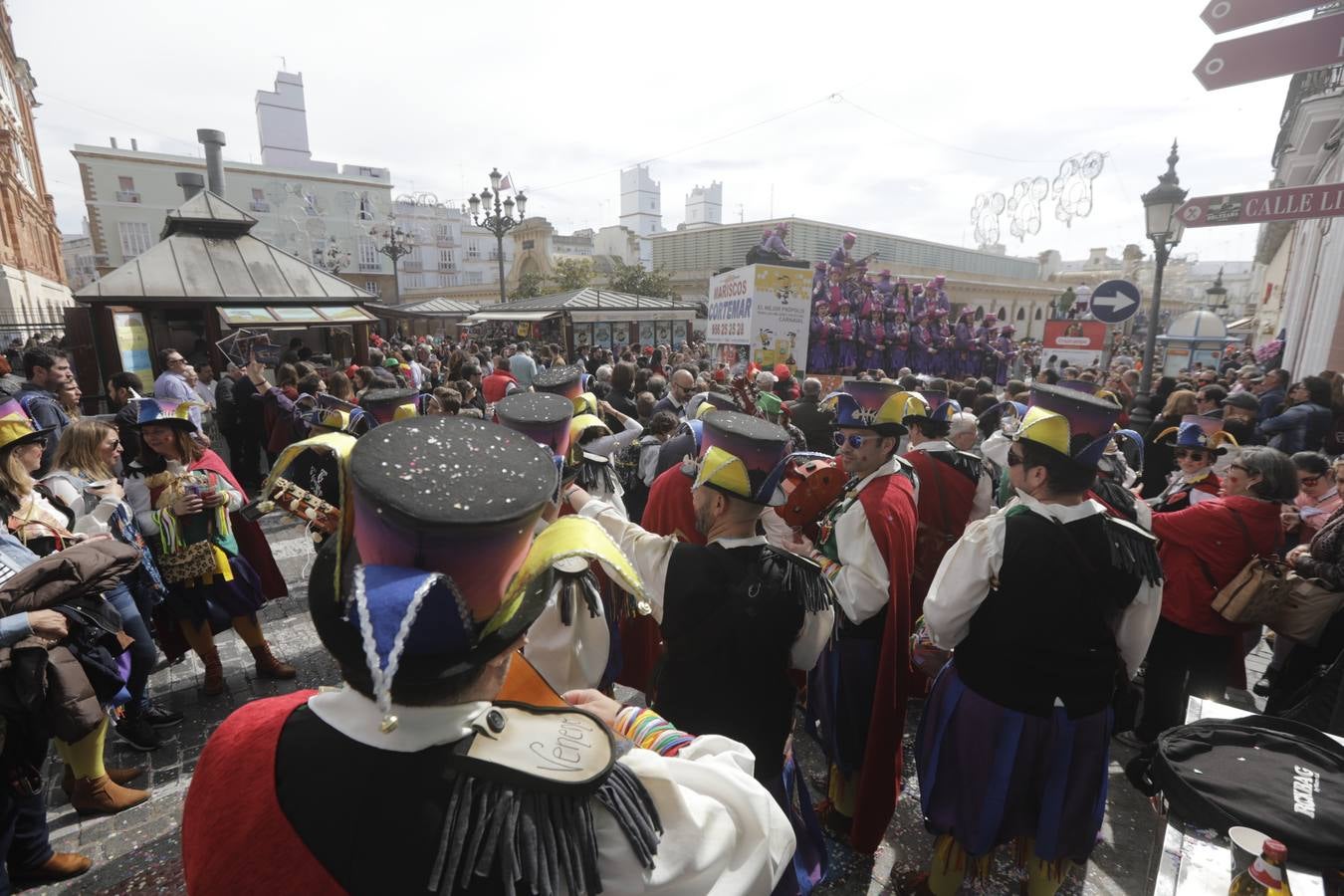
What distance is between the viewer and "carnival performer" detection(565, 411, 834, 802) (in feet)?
6.80

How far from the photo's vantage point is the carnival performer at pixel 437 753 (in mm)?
879

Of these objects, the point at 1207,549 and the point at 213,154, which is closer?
the point at 1207,549

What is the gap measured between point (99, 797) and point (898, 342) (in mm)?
15589

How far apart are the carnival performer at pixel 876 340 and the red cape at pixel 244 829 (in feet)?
47.1

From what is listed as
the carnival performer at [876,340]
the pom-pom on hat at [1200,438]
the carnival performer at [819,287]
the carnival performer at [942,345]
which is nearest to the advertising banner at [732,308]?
the carnival performer at [819,287]

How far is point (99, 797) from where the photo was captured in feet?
9.90

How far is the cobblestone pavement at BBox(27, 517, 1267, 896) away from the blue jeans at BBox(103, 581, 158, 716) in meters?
0.33

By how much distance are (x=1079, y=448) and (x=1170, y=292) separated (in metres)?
92.1

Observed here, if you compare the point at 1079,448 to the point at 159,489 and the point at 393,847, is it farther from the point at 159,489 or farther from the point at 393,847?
the point at 159,489

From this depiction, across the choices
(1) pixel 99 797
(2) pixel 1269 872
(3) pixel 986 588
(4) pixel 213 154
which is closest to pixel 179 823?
(1) pixel 99 797

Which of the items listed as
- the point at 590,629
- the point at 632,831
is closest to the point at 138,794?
the point at 590,629

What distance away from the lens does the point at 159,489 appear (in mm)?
3668

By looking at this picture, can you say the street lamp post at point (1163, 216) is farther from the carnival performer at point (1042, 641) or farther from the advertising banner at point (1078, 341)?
the carnival performer at point (1042, 641)

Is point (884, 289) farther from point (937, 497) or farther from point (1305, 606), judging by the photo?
point (1305, 606)
